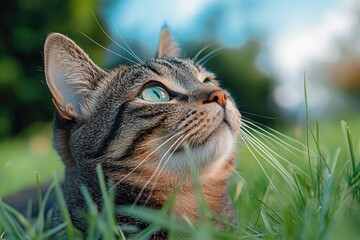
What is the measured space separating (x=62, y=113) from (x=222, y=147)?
64cm

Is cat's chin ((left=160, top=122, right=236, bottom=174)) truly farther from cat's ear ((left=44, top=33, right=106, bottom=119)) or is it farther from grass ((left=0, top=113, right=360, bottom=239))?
cat's ear ((left=44, top=33, right=106, bottom=119))

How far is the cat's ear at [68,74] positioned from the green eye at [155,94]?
0.27 meters

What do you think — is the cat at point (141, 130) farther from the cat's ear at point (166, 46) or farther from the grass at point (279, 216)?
the cat's ear at point (166, 46)

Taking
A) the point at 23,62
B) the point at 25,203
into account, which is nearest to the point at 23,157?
the point at 25,203

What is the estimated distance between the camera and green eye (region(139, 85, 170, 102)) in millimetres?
1810

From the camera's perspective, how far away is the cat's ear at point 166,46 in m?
2.46

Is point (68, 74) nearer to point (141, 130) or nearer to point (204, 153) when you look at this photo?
point (141, 130)

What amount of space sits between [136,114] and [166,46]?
85 centimetres

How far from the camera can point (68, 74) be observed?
6.37 feet

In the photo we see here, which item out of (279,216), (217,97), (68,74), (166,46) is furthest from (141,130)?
(166,46)

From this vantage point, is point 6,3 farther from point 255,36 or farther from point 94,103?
point 94,103

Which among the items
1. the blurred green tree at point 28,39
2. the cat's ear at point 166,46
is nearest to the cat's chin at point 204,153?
the cat's ear at point 166,46

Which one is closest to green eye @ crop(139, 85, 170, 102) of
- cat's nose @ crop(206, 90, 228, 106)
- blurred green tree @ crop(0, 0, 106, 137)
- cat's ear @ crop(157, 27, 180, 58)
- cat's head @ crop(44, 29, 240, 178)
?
cat's head @ crop(44, 29, 240, 178)

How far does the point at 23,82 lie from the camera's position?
823cm
